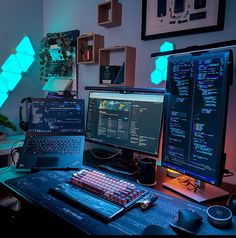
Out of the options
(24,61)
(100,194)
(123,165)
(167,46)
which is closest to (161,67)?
(167,46)

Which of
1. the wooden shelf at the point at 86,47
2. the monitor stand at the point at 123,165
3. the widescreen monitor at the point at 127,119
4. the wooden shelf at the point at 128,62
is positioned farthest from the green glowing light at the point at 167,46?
the monitor stand at the point at 123,165

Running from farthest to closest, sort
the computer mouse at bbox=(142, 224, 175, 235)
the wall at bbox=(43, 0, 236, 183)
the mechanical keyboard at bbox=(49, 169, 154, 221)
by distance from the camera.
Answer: the wall at bbox=(43, 0, 236, 183)
the mechanical keyboard at bbox=(49, 169, 154, 221)
the computer mouse at bbox=(142, 224, 175, 235)

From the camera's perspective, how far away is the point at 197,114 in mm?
1002

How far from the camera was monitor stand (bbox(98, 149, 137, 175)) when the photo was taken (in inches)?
50.1

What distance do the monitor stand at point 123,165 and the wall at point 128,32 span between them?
48cm

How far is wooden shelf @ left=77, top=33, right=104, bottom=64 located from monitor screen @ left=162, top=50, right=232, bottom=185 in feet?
2.59

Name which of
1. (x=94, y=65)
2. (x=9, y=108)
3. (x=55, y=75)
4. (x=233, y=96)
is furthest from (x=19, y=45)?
(x=233, y=96)

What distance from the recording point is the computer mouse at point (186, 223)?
2.37ft

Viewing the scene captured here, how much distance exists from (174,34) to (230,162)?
78 cm

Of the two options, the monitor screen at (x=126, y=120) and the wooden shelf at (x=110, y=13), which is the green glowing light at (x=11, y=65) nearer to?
the wooden shelf at (x=110, y=13)

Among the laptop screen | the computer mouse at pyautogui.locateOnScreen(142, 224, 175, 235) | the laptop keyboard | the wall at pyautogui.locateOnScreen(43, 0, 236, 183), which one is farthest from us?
the laptop screen

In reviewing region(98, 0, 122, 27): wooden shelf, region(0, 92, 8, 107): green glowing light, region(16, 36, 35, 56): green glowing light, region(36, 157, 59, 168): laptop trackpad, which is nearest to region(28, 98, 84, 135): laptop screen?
region(36, 157, 59, 168): laptop trackpad

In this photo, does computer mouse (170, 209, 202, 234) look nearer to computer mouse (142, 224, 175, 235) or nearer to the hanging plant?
computer mouse (142, 224, 175, 235)

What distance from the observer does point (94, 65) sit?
1.87 metres
